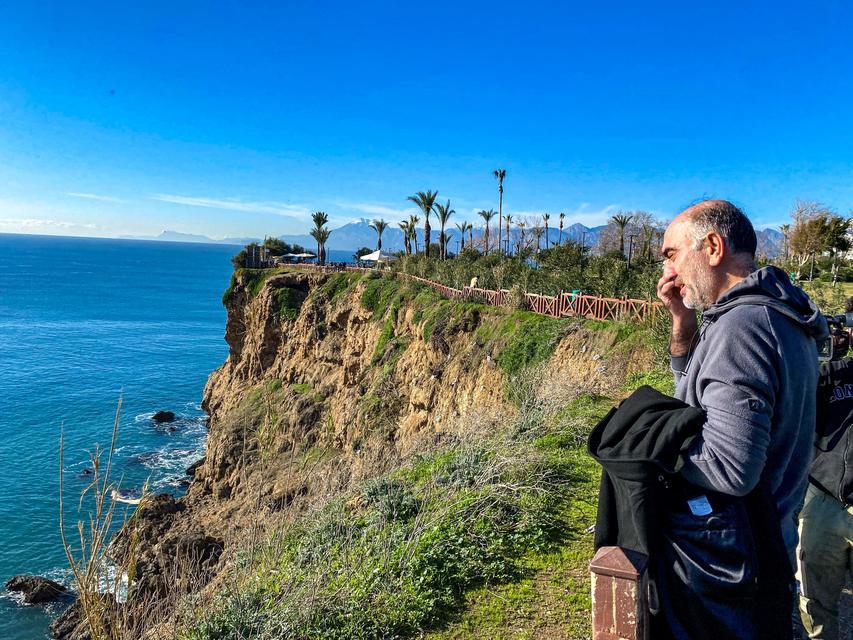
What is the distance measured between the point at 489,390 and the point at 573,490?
41.7ft

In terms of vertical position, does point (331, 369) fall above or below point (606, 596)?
below

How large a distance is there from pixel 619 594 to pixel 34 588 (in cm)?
2295

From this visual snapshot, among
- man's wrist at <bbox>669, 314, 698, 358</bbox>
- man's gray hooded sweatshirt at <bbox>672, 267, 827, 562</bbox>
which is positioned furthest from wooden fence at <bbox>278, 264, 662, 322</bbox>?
man's gray hooded sweatshirt at <bbox>672, 267, 827, 562</bbox>

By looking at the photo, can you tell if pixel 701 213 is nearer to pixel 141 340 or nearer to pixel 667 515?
pixel 667 515

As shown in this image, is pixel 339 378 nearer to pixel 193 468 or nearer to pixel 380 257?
pixel 193 468

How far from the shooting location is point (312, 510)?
7.00 metres

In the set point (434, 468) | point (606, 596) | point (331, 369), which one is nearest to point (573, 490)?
point (434, 468)

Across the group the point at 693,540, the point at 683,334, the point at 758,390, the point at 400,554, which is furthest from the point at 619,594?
the point at 400,554

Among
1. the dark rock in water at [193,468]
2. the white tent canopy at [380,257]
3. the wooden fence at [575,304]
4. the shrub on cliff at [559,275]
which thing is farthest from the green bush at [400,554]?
the white tent canopy at [380,257]

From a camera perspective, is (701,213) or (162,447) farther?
(162,447)

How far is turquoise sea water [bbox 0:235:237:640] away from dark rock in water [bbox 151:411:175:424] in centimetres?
57

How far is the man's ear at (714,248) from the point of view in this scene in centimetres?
194

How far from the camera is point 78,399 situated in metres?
36.6

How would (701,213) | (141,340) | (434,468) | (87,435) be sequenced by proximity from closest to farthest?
(701,213)
(434,468)
(87,435)
(141,340)
